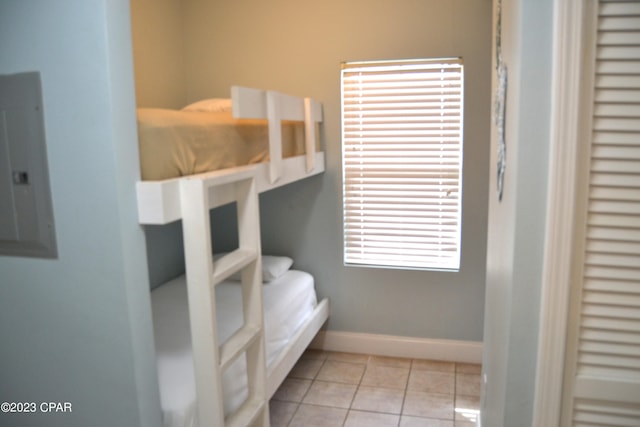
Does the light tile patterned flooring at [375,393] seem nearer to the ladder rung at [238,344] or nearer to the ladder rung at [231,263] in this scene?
the ladder rung at [238,344]

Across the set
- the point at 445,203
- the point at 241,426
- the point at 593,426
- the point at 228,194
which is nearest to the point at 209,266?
the point at 228,194

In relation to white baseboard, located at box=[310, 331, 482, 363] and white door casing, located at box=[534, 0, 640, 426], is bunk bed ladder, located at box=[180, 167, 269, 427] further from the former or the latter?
white baseboard, located at box=[310, 331, 482, 363]

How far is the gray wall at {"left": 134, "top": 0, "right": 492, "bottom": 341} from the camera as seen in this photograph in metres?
2.99

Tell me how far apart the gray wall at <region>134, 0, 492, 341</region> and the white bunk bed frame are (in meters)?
0.65

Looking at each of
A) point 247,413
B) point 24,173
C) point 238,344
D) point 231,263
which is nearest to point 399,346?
point 247,413

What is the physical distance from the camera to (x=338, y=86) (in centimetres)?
318

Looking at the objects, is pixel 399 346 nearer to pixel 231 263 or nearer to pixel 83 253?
pixel 231 263

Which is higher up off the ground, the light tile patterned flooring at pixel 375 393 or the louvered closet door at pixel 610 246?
the louvered closet door at pixel 610 246

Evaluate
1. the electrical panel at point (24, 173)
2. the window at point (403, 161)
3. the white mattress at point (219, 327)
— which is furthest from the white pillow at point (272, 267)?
the electrical panel at point (24, 173)

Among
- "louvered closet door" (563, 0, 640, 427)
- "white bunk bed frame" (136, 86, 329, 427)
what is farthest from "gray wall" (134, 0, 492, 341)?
"louvered closet door" (563, 0, 640, 427)

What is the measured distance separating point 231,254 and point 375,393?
147cm

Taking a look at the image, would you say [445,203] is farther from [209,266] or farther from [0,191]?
[0,191]

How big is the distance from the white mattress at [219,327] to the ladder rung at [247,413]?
3cm

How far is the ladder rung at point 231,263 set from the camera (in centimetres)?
173
